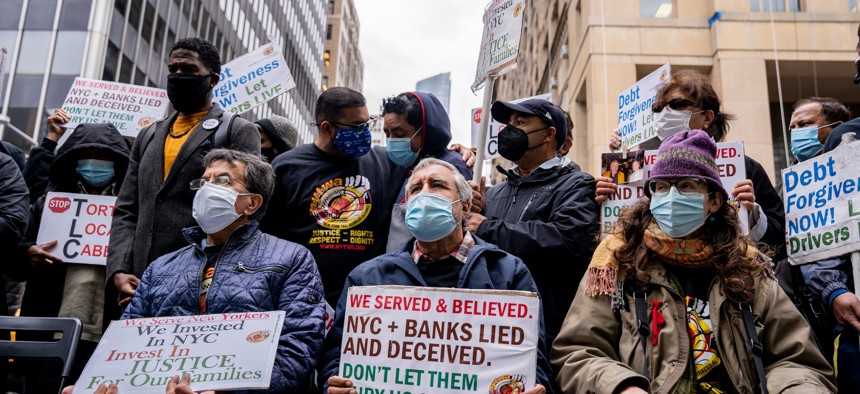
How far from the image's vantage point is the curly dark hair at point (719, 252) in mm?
2914

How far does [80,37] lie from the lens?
71.9 ft

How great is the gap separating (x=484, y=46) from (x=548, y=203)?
1.46 metres

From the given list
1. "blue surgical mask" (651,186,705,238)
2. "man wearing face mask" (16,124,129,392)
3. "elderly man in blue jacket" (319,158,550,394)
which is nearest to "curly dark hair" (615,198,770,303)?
"blue surgical mask" (651,186,705,238)

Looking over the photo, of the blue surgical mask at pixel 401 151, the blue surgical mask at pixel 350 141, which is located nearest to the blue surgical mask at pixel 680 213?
the blue surgical mask at pixel 401 151

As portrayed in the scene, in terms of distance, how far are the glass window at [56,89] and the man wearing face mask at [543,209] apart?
21746 mm

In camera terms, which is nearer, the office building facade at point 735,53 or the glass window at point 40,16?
the office building facade at point 735,53

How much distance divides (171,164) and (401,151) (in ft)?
4.94

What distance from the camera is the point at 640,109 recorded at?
5.64 metres

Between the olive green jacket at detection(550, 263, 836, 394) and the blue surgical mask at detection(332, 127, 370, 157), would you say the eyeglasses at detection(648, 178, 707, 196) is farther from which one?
the blue surgical mask at detection(332, 127, 370, 157)

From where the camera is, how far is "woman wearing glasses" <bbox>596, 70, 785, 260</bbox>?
3738 mm

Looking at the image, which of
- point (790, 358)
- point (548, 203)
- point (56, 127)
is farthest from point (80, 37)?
point (790, 358)

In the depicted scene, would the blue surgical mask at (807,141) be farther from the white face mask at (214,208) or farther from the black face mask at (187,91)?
the black face mask at (187,91)

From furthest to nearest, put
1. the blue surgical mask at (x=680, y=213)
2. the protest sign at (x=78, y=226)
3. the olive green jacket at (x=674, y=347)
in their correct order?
the protest sign at (x=78, y=226) → the blue surgical mask at (x=680, y=213) → the olive green jacket at (x=674, y=347)

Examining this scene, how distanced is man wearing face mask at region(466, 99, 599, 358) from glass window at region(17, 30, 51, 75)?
22.9 m
